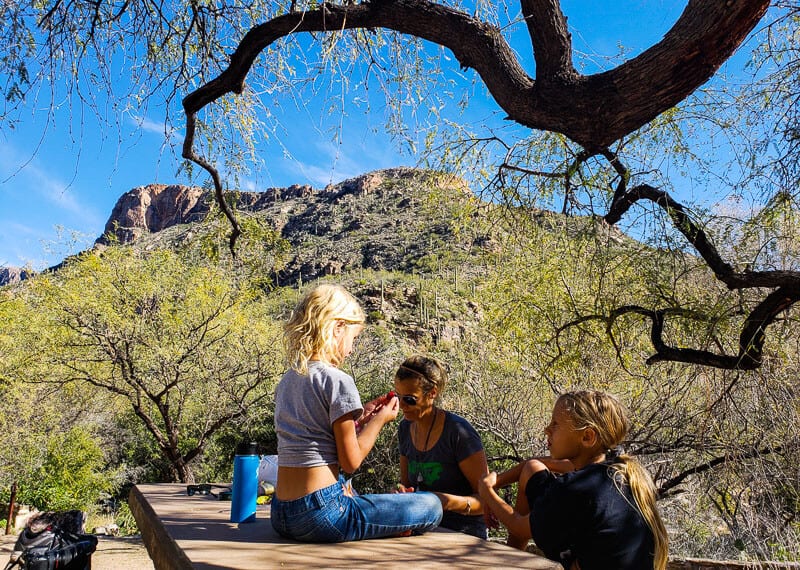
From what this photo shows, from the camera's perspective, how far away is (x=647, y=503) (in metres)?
1.86

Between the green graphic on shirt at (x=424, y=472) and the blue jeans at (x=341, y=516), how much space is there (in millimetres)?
916

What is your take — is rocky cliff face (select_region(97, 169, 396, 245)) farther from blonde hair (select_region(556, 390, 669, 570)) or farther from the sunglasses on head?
blonde hair (select_region(556, 390, 669, 570))

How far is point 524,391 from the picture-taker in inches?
368

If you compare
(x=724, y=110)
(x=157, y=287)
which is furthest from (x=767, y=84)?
(x=157, y=287)

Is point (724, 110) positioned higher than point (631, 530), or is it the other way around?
point (724, 110)

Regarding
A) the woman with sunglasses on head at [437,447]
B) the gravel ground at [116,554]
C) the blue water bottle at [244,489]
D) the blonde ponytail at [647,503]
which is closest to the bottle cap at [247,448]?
the blue water bottle at [244,489]

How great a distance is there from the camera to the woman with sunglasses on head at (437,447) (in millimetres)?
2828

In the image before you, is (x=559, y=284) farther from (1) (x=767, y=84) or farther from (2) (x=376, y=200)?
(2) (x=376, y=200)

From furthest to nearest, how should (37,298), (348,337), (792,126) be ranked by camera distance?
1. (37,298)
2. (792,126)
3. (348,337)

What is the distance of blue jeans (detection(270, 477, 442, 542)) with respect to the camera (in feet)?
6.11

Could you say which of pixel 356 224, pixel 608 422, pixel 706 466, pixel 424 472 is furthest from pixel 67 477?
pixel 356 224

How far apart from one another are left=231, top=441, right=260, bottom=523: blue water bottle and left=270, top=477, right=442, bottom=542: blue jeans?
33cm

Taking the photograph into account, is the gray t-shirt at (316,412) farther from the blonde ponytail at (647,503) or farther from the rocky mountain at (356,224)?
the rocky mountain at (356,224)

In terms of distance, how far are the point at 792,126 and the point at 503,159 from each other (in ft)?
6.53
